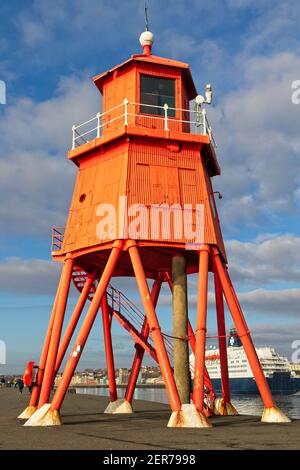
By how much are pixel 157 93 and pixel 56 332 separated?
11.7 m

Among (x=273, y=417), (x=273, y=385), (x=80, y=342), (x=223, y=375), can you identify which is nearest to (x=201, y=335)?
(x=273, y=417)

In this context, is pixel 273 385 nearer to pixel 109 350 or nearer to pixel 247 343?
pixel 109 350

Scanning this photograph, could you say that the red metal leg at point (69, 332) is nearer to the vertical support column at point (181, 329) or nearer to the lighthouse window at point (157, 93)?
the vertical support column at point (181, 329)

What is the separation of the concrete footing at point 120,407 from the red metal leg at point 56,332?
20.0 feet

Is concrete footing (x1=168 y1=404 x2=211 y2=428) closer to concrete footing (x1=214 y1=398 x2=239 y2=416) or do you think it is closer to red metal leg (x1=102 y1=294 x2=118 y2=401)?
concrete footing (x1=214 y1=398 x2=239 y2=416)

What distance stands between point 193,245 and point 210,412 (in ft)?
27.9

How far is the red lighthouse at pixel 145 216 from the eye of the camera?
20.6m

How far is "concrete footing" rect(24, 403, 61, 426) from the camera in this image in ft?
62.5

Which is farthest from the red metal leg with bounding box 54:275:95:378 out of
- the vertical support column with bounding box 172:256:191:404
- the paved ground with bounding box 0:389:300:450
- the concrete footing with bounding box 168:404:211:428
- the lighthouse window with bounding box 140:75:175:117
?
the lighthouse window with bounding box 140:75:175:117

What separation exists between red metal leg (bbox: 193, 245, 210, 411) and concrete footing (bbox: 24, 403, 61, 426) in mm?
5154

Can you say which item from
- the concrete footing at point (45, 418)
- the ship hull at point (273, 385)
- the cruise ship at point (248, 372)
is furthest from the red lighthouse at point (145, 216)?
the ship hull at point (273, 385)
